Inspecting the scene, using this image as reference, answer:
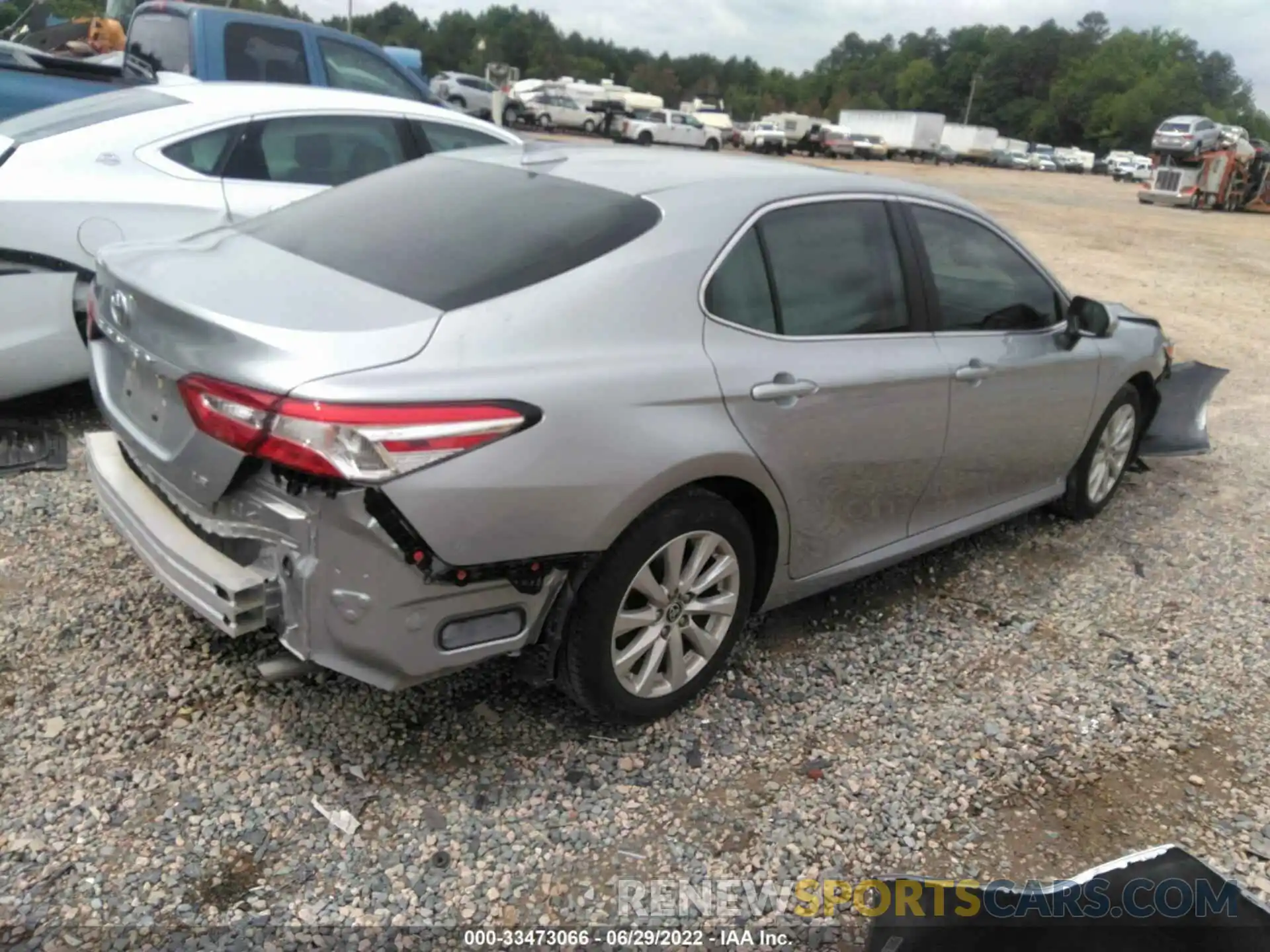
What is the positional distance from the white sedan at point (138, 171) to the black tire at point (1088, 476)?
3867 millimetres

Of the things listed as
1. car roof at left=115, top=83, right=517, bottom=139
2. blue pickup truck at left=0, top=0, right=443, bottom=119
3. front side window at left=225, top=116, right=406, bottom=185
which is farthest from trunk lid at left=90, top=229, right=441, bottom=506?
blue pickup truck at left=0, top=0, right=443, bottom=119

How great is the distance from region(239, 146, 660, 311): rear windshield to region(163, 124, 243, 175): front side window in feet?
5.65

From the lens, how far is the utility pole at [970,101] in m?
110

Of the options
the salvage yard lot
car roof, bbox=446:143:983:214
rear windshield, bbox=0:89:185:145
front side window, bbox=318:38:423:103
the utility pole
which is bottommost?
the salvage yard lot

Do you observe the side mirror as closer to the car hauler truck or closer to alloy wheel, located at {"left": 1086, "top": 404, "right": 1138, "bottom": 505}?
alloy wheel, located at {"left": 1086, "top": 404, "right": 1138, "bottom": 505}

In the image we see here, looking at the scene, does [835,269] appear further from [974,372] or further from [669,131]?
[669,131]

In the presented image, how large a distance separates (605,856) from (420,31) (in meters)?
107

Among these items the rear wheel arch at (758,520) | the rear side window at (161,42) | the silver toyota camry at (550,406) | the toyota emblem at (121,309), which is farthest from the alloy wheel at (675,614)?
the rear side window at (161,42)

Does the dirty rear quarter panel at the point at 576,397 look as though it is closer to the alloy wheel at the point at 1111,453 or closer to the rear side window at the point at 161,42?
the alloy wheel at the point at 1111,453

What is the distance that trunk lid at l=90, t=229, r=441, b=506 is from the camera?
2355mm

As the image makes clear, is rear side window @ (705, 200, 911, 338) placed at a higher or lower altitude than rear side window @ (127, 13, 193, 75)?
lower

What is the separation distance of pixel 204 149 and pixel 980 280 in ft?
12.0

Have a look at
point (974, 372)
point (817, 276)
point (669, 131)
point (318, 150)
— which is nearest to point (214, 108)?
point (318, 150)

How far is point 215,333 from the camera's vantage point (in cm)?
245
